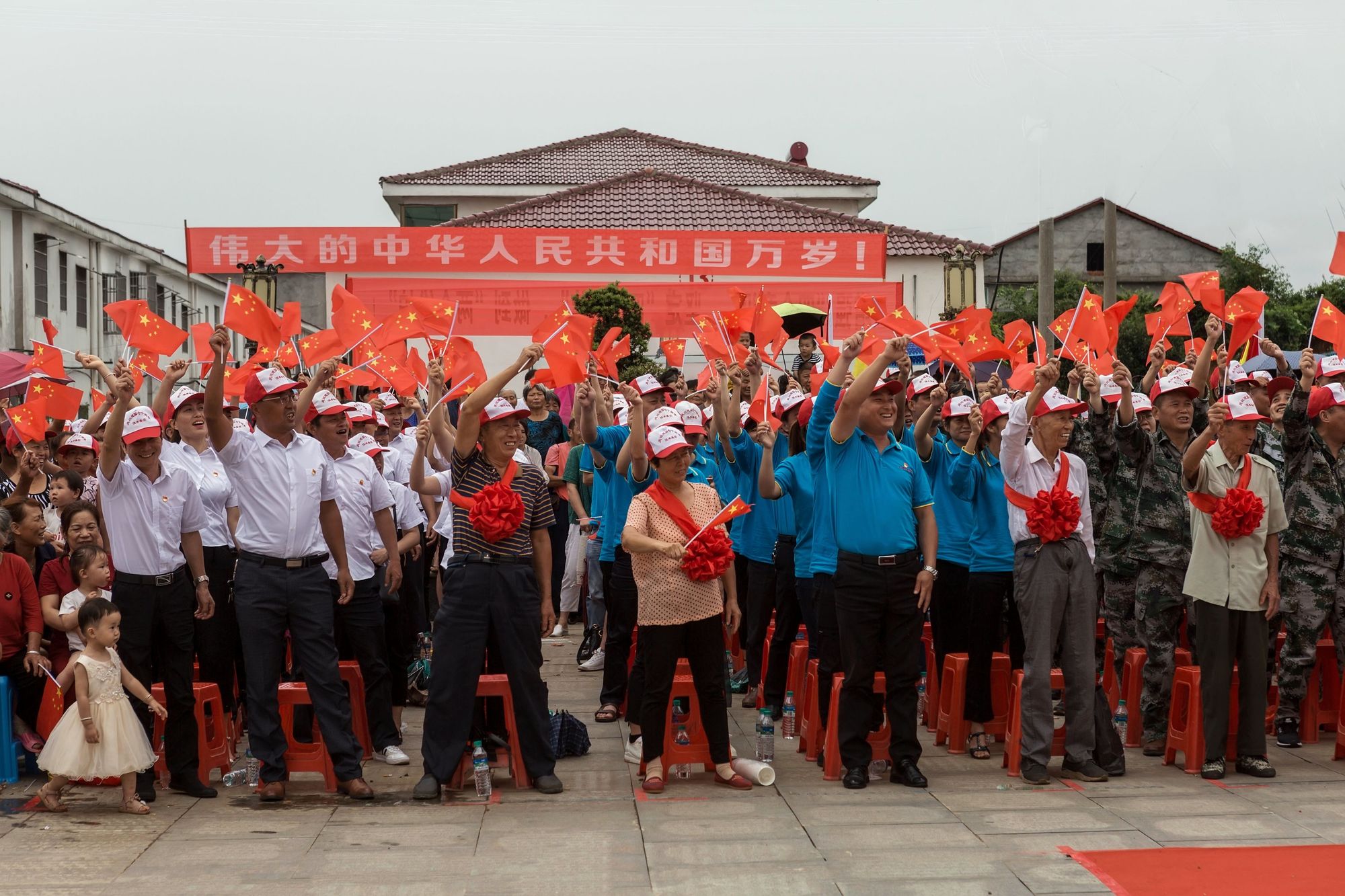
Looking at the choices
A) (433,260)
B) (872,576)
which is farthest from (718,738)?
(433,260)

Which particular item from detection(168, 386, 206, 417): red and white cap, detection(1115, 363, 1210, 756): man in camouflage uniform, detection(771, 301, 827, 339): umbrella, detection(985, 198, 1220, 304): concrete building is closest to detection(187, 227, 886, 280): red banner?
detection(771, 301, 827, 339): umbrella

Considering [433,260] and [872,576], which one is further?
[433,260]

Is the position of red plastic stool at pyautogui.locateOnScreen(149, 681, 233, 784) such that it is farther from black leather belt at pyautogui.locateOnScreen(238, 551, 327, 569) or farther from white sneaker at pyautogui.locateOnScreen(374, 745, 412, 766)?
white sneaker at pyautogui.locateOnScreen(374, 745, 412, 766)

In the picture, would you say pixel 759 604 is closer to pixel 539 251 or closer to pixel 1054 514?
pixel 1054 514

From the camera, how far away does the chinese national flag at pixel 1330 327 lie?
827cm

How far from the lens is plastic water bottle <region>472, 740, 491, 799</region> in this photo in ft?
21.8

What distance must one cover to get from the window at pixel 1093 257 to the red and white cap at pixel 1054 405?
42332 millimetres

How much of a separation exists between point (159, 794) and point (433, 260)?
15794mm

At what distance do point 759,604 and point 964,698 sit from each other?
1864mm

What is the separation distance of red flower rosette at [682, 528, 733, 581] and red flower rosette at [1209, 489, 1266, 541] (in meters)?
2.59

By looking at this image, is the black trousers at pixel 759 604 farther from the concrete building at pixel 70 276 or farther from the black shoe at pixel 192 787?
the concrete building at pixel 70 276

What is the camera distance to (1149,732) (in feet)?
25.0

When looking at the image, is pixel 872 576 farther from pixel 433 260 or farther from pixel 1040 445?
pixel 433 260

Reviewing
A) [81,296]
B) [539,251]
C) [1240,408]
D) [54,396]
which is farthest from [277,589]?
[81,296]
